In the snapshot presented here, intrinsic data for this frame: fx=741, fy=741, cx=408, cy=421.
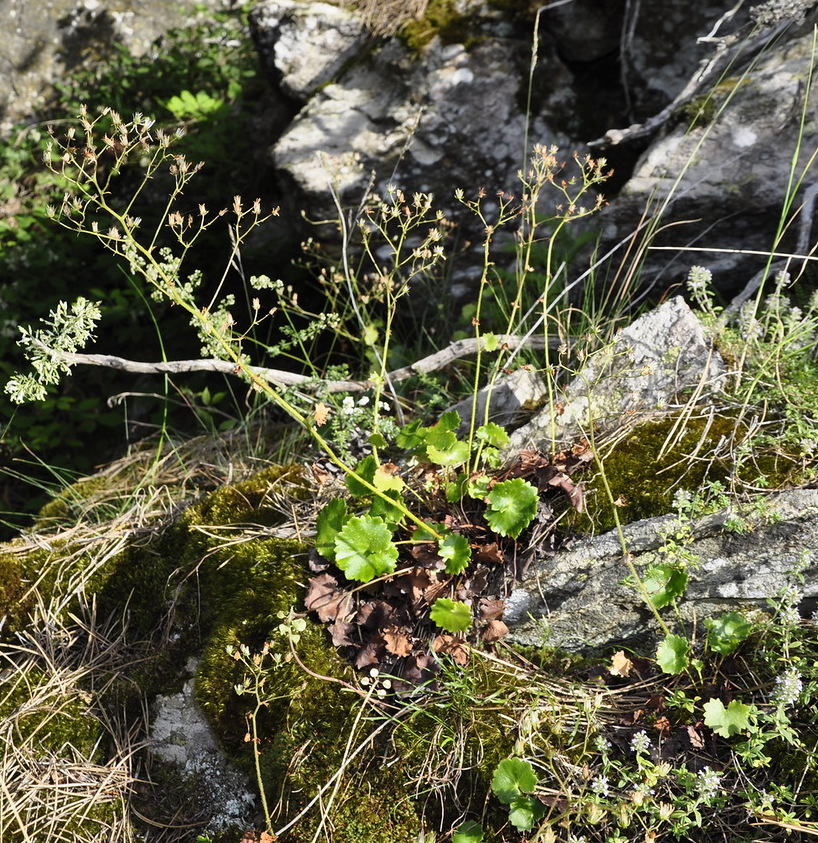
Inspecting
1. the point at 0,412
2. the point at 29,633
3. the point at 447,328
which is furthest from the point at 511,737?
the point at 0,412

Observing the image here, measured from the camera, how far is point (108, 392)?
4945 mm

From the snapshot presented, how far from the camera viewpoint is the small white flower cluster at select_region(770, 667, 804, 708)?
1920mm

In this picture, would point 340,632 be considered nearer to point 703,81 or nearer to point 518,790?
point 518,790

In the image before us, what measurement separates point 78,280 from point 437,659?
4140mm

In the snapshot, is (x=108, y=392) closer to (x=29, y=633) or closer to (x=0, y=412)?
(x=0, y=412)

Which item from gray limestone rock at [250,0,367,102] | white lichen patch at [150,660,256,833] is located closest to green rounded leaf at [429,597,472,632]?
white lichen patch at [150,660,256,833]

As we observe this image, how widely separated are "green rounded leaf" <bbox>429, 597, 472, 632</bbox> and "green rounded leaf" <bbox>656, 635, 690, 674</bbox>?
54 centimetres

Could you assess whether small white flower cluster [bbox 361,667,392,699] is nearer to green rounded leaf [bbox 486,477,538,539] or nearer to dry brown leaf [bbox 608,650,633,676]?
green rounded leaf [bbox 486,477,538,539]

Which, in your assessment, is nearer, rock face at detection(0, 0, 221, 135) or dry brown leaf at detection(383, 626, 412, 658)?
dry brown leaf at detection(383, 626, 412, 658)

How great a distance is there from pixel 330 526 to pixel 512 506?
0.57 m

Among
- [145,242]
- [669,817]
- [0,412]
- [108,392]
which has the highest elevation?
[145,242]

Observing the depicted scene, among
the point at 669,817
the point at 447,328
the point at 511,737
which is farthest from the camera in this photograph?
the point at 447,328

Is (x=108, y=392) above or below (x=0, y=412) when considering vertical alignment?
below

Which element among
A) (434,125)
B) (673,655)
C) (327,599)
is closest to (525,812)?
(673,655)
